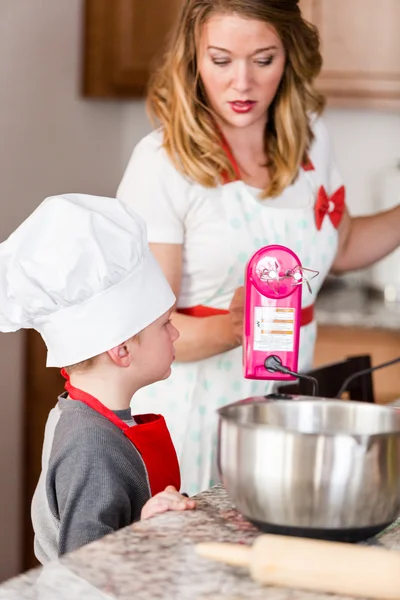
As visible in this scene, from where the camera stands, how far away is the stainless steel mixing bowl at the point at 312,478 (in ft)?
2.88

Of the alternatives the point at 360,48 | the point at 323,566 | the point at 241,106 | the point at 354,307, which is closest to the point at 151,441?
the point at 323,566

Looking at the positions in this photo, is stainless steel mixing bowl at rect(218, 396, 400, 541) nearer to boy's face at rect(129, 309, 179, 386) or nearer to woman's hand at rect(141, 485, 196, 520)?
woman's hand at rect(141, 485, 196, 520)

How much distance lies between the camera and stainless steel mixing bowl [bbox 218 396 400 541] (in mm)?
878

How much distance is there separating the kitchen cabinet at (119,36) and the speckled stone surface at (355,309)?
95 cm

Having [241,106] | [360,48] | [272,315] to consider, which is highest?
[360,48]

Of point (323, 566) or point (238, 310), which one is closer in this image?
point (323, 566)

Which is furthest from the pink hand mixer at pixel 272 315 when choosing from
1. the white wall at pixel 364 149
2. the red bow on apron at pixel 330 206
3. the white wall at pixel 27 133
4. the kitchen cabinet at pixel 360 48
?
the white wall at pixel 364 149

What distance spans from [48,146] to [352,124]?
3.50 ft

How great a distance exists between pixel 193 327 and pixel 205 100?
428 millimetres

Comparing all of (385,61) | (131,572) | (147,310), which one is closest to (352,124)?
(385,61)

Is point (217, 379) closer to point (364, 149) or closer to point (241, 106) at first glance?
point (241, 106)

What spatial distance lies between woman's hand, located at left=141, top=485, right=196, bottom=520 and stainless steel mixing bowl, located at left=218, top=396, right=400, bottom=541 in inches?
4.5

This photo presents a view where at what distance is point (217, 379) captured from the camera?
1860 mm

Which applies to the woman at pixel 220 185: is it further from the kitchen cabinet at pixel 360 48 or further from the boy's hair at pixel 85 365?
the kitchen cabinet at pixel 360 48
